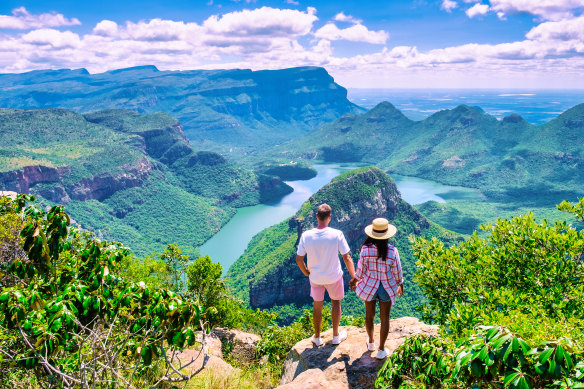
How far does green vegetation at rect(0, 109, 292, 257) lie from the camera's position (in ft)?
260

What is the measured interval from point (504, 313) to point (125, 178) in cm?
10092

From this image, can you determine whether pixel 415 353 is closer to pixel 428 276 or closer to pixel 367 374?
pixel 367 374

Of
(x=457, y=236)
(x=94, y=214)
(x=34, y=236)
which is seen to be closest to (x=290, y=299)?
(x=457, y=236)

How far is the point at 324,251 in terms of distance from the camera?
6.58 m

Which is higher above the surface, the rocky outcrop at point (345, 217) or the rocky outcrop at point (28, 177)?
the rocky outcrop at point (28, 177)

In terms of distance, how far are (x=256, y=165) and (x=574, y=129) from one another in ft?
397

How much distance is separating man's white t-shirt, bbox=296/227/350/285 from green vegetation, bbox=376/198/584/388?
6.89 ft

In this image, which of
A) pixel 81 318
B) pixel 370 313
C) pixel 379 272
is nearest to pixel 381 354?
pixel 370 313

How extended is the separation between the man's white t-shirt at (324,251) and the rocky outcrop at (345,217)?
42.3m

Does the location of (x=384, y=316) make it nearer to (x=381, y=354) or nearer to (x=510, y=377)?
(x=381, y=354)

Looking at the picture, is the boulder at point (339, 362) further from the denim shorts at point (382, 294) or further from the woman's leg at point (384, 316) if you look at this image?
the denim shorts at point (382, 294)

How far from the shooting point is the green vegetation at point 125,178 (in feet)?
260

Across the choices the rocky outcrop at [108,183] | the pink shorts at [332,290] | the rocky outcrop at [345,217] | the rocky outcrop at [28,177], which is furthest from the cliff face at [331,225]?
the rocky outcrop at [28,177]

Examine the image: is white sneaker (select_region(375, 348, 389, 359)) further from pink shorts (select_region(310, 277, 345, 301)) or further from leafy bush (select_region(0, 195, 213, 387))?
leafy bush (select_region(0, 195, 213, 387))
